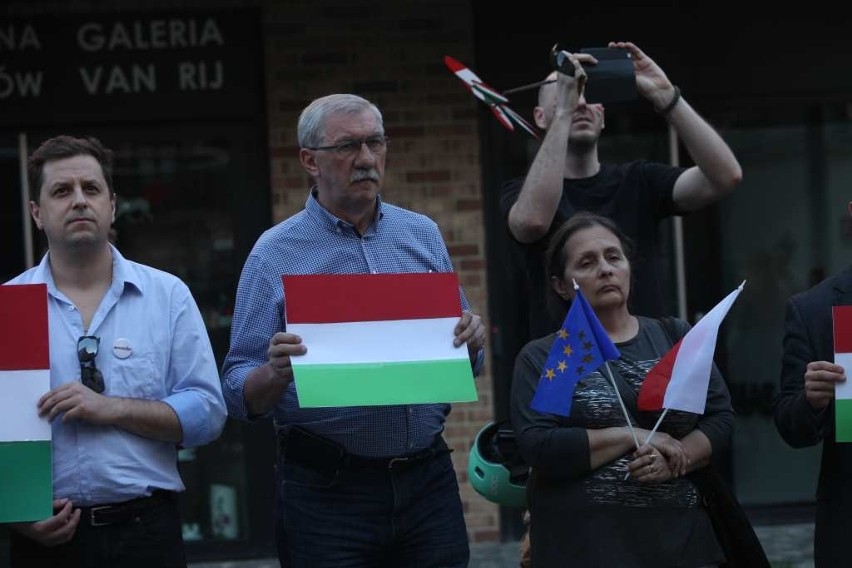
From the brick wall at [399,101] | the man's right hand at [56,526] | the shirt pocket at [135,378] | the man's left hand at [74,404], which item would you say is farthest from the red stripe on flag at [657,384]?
the brick wall at [399,101]

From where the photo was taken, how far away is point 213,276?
298 inches

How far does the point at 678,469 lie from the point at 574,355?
16.3 inches

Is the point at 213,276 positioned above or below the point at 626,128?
below

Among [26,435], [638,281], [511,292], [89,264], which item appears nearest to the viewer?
[26,435]

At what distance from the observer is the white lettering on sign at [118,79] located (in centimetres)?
734

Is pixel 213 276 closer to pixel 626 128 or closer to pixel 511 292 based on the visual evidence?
pixel 511 292

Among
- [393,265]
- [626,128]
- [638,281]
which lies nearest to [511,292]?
[626,128]

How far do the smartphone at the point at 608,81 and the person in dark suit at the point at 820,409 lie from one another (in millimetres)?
812

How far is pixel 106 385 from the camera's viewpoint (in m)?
3.54

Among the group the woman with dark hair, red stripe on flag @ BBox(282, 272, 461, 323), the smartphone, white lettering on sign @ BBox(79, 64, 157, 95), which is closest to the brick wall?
white lettering on sign @ BBox(79, 64, 157, 95)

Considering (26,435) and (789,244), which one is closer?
(26,435)

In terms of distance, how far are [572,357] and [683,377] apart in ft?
0.98

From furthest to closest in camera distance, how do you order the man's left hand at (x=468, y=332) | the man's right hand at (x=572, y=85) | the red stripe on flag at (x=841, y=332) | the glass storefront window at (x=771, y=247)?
the glass storefront window at (x=771, y=247) < the man's right hand at (x=572, y=85) < the red stripe on flag at (x=841, y=332) < the man's left hand at (x=468, y=332)

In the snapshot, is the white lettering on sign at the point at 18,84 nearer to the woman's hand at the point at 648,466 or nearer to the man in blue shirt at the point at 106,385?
the man in blue shirt at the point at 106,385
